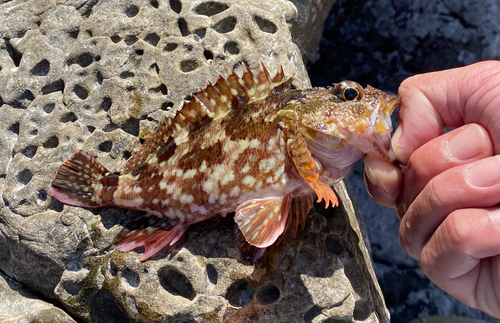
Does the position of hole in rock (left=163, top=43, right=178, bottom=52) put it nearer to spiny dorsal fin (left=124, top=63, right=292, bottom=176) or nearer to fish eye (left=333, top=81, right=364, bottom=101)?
spiny dorsal fin (left=124, top=63, right=292, bottom=176)

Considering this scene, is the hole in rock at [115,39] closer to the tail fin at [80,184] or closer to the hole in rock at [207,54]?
the hole in rock at [207,54]

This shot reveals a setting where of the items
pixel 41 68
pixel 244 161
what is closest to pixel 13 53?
pixel 41 68

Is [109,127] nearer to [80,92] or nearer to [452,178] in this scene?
[80,92]

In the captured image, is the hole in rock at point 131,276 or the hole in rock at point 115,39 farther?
the hole in rock at point 115,39

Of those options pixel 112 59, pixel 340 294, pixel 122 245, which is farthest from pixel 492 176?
pixel 112 59

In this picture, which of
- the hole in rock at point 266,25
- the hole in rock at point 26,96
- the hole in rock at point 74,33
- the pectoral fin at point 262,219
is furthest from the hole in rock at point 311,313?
the hole in rock at point 74,33

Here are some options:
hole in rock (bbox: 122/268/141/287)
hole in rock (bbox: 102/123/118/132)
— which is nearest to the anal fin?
hole in rock (bbox: 122/268/141/287)

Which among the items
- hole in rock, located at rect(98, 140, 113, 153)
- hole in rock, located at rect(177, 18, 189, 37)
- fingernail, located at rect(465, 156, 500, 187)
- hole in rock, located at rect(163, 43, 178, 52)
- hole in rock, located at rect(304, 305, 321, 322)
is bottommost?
hole in rock, located at rect(304, 305, 321, 322)
